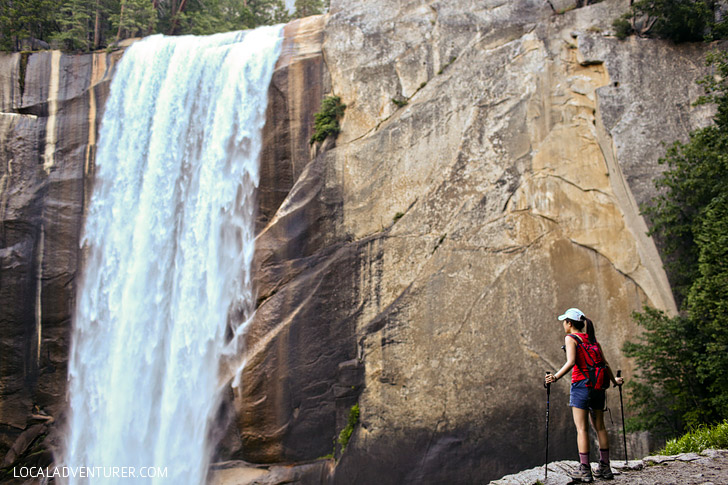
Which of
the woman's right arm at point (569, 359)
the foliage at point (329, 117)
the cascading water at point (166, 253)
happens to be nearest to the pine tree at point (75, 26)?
the cascading water at point (166, 253)

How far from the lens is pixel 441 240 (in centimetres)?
1363

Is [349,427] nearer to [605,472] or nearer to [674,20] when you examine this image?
[605,472]

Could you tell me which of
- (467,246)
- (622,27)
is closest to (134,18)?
(467,246)

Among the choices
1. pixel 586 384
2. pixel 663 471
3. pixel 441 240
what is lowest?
pixel 663 471

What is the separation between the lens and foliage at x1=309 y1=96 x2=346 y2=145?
15.5 meters

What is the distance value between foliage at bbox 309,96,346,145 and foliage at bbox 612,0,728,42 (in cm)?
769

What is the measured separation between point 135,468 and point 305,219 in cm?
817

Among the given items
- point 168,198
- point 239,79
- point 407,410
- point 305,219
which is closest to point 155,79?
point 239,79

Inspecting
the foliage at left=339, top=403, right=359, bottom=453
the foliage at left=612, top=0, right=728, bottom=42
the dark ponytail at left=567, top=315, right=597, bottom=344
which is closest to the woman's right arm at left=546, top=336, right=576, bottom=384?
the dark ponytail at left=567, top=315, right=597, bottom=344

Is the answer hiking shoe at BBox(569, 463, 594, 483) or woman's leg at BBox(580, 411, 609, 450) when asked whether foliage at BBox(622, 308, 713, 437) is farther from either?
hiking shoe at BBox(569, 463, 594, 483)

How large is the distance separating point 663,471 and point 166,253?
44.9 ft

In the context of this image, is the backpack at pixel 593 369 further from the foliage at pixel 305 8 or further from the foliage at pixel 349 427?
the foliage at pixel 305 8

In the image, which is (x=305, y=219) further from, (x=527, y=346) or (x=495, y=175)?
(x=527, y=346)

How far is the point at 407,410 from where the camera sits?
13078 mm
